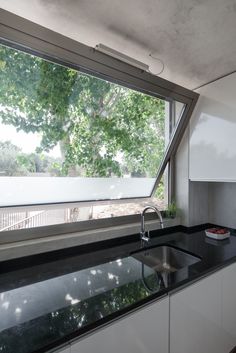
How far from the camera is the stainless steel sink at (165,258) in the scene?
65.7 inches

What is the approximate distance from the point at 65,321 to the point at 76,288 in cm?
26

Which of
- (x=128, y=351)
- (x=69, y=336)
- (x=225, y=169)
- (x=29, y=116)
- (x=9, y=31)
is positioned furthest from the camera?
(x=225, y=169)

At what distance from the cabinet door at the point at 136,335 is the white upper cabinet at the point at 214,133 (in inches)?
43.7

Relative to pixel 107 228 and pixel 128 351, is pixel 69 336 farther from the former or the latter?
pixel 107 228

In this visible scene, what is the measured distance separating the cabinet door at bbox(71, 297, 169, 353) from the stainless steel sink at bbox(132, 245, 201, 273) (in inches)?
21.8

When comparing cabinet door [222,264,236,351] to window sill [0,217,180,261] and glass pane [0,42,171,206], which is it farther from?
glass pane [0,42,171,206]

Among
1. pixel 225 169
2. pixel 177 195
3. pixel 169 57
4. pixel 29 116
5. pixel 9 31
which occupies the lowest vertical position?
pixel 177 195

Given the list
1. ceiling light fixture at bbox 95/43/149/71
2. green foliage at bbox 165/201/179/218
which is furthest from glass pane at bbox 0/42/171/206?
green foliage at bbox 165/201/179/218

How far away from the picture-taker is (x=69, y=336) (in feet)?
2.60

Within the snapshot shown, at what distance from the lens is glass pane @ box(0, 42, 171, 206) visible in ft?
4.22

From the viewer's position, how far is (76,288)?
112 centimetres

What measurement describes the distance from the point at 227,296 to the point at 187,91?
1606mm

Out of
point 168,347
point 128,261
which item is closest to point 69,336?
point 168,347

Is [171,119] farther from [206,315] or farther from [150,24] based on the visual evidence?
[206,315]
